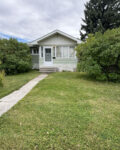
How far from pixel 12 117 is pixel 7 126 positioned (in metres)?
0.35

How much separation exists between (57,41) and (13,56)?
5.10m

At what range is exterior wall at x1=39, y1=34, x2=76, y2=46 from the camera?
1121 cm

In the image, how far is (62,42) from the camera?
37.0ft

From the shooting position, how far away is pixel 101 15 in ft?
56.9

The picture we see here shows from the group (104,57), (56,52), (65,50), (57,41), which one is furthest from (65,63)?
(104,57)

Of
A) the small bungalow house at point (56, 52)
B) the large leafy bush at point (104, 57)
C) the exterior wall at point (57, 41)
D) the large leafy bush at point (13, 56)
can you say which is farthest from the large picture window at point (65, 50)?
the large leafy bush at point (104, 57)

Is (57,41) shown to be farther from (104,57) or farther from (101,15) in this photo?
(101,15)

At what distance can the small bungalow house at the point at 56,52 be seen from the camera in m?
11.2

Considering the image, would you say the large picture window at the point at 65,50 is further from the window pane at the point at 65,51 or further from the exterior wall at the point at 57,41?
the exterior wall at the point at 57,41

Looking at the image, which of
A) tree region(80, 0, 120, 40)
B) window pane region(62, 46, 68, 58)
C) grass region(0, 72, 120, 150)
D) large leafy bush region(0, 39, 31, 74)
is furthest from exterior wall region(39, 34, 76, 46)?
grass region(0, 72, 120, 150)

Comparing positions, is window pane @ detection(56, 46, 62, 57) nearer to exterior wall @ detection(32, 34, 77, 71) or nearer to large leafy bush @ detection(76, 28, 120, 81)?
exterior wall @ detection(32, 34, 77, 71)

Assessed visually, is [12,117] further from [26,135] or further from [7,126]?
[26,135]

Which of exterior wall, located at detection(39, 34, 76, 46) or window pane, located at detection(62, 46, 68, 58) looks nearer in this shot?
exterior wall, located at detection(39, 34, 76, 46)

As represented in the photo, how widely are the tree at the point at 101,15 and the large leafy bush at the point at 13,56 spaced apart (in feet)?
44.6
